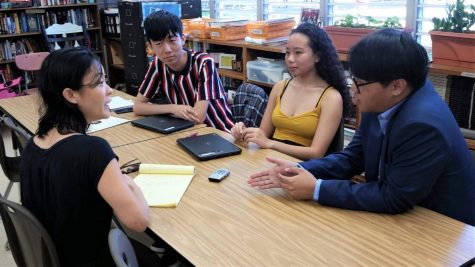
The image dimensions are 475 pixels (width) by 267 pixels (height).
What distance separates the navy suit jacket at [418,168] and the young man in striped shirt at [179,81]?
45.5 inches

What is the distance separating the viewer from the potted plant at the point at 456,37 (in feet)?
7.17

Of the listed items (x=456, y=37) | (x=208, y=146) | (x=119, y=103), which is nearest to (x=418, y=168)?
(x=208, y=146)

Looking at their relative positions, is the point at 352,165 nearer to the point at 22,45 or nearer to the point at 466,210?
the point at 466,210

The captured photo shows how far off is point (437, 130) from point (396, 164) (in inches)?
6.0

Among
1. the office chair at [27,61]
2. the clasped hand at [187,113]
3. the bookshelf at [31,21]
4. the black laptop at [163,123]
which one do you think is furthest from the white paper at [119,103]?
the bookshelf at [31,21]

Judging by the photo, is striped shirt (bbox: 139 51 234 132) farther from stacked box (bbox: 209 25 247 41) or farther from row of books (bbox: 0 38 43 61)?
row of books (bbox: 0 38 43 61)

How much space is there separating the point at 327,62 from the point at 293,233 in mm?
1105

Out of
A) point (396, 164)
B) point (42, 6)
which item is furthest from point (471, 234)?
point (42, 6)

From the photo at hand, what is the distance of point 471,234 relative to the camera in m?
1.18

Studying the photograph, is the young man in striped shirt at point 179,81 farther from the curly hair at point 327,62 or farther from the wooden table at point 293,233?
the wooden table at point 293,233

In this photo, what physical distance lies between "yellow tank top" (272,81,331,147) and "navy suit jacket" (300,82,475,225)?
59 centimetres

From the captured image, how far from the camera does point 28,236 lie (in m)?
1.24

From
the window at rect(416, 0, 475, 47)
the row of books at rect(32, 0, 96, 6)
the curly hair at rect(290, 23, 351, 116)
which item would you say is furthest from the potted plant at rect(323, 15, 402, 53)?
the row of books at rect(32, 0, 96, 6)

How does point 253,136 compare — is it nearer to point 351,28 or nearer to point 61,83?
point 61,83
